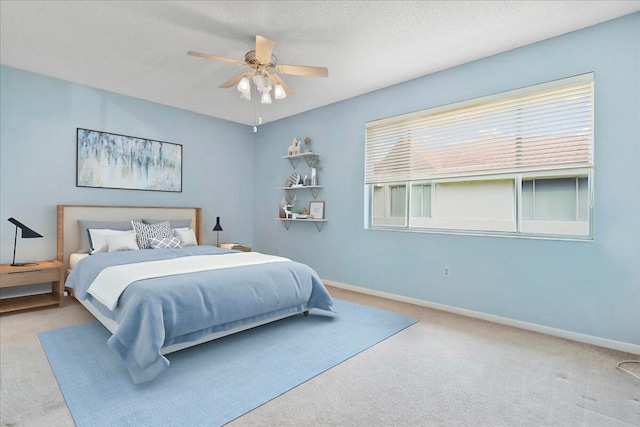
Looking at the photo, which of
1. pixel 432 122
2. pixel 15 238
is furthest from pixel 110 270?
pixel 432 122

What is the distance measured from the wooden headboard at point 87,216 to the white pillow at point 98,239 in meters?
0.24

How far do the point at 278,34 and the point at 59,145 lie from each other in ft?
10.3

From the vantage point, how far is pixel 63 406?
177 cm

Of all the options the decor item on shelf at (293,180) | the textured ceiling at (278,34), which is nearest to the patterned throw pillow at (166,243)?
the decor item on shelf at (293,180)

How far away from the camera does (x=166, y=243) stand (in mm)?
4168

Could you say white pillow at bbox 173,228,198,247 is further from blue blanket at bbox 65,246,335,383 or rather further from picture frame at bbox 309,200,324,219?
picture frame at bbox 309,200,324,219

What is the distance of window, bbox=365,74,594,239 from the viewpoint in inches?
112

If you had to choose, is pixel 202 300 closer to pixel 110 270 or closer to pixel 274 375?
pixel 274 375

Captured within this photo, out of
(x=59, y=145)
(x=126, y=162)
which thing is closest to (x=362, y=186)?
(x=126, y=162)

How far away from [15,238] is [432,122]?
16.1 ft

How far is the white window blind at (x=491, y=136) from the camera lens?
9.26 feet

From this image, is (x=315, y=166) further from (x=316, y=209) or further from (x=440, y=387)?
(x=440, y=387)

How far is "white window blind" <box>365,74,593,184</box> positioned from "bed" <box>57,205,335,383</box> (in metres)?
1.90

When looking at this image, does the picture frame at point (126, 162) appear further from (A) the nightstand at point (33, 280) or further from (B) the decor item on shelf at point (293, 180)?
(B) the decor item on shelf at point (293, 180)
